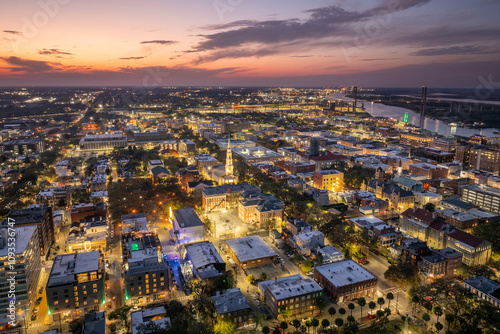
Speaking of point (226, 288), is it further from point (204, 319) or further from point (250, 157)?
point (250, 157)

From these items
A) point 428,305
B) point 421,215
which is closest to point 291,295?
point 428,305

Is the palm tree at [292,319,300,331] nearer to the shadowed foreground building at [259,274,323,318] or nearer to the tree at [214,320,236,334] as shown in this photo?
the shadowed foreground building at [259,274,323,318]

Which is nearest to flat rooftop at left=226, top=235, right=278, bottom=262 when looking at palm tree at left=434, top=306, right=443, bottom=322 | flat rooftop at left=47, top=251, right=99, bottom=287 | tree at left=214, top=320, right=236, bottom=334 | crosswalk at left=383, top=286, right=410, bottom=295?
tree at left=214, top=320, right=236, bottom=334

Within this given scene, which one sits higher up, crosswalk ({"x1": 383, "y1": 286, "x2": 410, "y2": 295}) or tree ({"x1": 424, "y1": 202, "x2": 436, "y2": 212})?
tree ({"x1": 424, "y1": 202, "x2": 436, "y2": 212})

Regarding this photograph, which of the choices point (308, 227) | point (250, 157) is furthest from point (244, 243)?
point (250, 157)

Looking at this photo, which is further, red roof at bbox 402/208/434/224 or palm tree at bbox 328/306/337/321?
red roof at bbox 402/208/434/224

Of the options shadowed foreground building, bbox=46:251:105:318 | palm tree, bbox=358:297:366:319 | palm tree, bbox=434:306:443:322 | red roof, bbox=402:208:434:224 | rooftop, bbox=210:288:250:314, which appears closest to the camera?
rooftop, bbox=210:288:250:314

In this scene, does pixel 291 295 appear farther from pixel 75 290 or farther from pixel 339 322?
pixel 75 290
